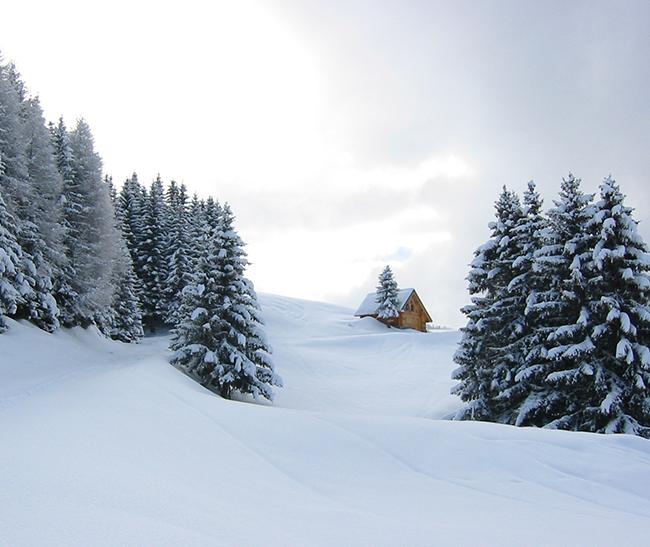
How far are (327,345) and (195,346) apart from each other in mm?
22517

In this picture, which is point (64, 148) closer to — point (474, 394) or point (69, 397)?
point (69, 397)

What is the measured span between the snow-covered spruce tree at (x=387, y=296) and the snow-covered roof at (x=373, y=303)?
0.80 m

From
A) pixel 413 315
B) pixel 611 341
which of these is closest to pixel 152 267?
pixel 413 315

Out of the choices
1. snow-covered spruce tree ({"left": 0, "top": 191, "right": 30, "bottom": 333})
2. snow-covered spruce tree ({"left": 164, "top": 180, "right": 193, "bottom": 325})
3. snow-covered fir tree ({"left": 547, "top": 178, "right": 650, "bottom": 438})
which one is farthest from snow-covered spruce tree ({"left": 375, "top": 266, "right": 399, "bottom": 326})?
snow-covered spruce tree ({"left": 0, "top": 191, "right": 30, "bottom": 333})

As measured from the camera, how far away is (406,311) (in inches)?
2196

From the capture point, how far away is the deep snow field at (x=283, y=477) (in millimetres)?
2928

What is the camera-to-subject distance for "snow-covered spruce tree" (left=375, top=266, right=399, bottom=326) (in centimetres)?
5378

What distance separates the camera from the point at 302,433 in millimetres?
6363

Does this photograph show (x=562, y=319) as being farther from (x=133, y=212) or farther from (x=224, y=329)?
(x=133, y=212)

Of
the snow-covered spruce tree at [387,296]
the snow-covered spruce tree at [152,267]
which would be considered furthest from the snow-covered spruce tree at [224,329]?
the snow-covered spruce tree at [387,296]

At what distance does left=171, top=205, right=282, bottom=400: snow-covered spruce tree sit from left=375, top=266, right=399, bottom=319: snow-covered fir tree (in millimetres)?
38897

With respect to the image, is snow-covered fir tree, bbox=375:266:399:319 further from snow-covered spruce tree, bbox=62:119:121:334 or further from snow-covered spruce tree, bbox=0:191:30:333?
snow-covered spruce tree, bbox=0:191:30:333

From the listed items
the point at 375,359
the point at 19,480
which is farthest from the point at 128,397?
the point at 375,359

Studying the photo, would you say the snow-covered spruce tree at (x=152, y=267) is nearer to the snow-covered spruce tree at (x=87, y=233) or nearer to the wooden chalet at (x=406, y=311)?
the snow-covered spruce tree at (x=87, y=233)
